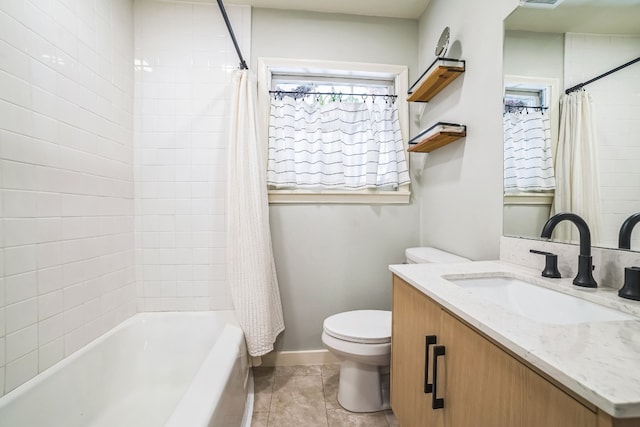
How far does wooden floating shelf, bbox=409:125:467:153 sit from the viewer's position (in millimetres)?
1285

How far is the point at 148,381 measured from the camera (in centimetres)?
138

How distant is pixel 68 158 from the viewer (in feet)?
3.71

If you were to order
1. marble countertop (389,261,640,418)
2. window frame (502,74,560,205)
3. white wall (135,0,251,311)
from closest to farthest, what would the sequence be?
marble countertop (389,261,640,418) → window frame (502,74,560,205) → white wall (135,0,251,311)

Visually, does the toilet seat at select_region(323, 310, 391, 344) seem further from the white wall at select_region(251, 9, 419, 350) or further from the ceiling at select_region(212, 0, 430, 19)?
the ceiling at select_region(212, 0, 430, 19)

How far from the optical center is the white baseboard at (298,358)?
1.74 meters

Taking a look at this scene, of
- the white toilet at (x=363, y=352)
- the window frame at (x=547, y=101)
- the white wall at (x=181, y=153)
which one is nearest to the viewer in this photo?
the window frame at (x=547, y=101)

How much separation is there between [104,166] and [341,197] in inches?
56.2

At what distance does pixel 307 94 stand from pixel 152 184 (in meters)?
1.22

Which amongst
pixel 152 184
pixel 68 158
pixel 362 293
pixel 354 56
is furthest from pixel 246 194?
pixel 354 56

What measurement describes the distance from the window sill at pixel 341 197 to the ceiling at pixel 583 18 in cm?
104

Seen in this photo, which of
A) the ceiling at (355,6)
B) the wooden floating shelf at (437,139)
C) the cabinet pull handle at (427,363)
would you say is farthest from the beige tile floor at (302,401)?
the ceiling at (355,6)

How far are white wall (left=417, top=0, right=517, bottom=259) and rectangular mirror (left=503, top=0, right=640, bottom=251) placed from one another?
0.06m

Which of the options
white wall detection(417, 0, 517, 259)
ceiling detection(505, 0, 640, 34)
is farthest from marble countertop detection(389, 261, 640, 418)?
ceiling detection(505, 0, 640, 34)

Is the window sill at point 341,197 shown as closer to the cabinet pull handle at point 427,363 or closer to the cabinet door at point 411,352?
the cabinet door at point 411,352
